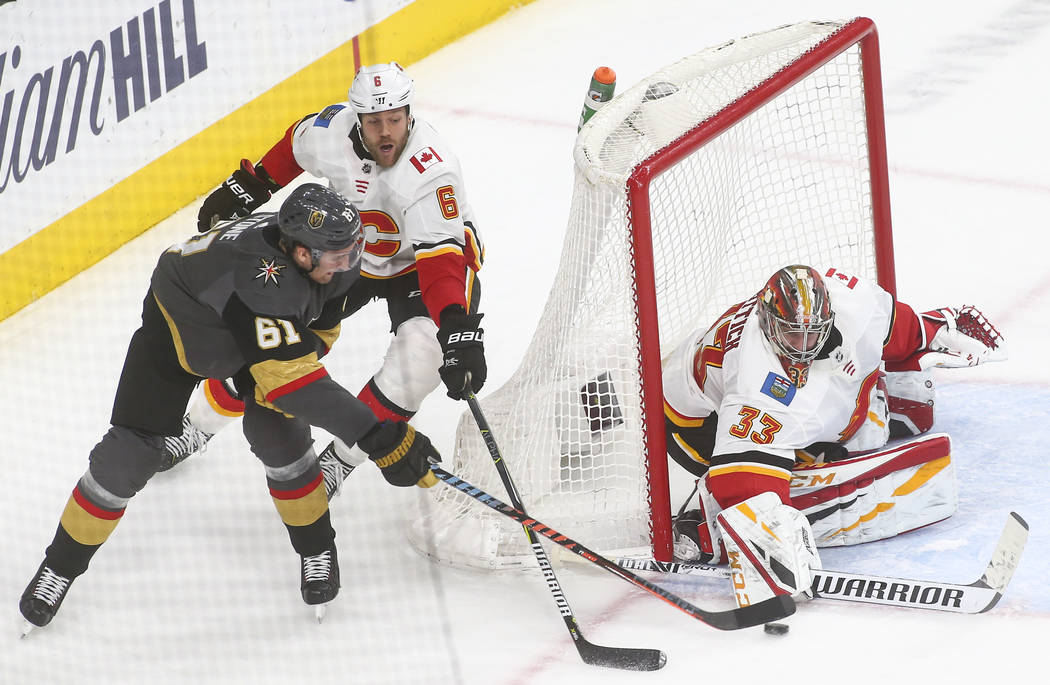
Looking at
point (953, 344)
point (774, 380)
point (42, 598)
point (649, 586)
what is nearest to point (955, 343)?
point (953, 344)

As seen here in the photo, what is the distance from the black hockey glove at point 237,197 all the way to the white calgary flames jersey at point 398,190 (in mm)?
114

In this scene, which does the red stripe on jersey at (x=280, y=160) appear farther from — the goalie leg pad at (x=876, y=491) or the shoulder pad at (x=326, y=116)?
the goalie leg pad at (x=876, y=491)

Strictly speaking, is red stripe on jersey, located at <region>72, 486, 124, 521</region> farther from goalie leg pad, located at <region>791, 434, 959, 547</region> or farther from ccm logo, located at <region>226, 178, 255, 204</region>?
goalie leg pad, located at <region>791, 434, 959, 547</region>

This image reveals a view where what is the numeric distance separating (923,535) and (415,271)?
1.37 metres

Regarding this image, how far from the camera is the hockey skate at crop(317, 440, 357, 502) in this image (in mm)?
3732

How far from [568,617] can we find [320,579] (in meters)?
0.59

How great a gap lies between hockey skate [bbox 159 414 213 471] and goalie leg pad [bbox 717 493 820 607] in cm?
149

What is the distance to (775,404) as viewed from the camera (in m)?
3.24

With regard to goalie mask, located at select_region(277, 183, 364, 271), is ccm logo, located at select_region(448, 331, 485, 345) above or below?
below

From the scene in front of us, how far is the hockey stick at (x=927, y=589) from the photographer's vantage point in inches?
126

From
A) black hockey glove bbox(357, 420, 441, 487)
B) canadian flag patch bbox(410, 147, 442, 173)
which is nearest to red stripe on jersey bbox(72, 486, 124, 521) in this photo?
black hockey glove bbox(357, 420, 441, 487)

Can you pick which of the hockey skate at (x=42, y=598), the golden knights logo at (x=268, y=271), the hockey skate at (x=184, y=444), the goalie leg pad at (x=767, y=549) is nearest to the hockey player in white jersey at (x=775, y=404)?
the goalie leg pad at (x=767, y=549)

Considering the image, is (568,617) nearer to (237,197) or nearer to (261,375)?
(261,375)

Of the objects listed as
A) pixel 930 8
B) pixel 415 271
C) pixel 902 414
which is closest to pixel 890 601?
pixel 902 414
